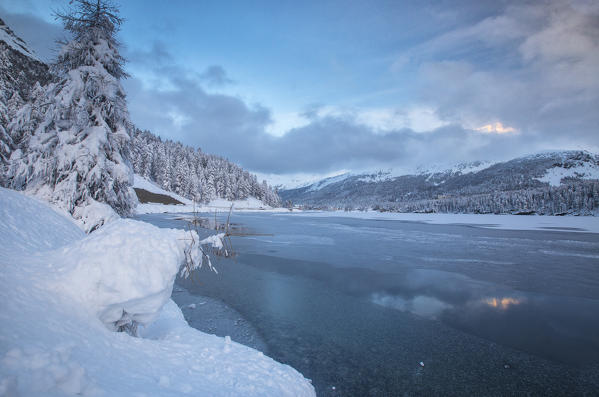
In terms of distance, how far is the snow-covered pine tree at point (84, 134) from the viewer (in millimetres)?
10039

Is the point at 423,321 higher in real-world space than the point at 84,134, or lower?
lower

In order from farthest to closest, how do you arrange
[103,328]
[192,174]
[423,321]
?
[192,174], [423,321], [103,328]

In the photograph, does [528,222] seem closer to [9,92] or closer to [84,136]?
[84,136]

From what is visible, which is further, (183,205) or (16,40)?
(183,205)

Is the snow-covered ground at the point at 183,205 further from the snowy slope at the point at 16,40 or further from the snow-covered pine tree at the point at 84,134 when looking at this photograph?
the snowy slope at the point at 16,40

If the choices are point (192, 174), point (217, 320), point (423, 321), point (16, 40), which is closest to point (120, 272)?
point (217, 320)

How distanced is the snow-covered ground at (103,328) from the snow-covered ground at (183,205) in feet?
52.3

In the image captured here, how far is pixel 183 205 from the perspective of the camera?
228ft

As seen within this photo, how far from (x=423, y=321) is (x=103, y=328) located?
740cm

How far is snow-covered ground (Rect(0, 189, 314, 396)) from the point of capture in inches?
84.0

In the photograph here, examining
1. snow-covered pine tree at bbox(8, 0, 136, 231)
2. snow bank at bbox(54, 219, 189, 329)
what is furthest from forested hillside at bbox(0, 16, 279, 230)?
snow bank at bbox(54, 219, 189, 329)

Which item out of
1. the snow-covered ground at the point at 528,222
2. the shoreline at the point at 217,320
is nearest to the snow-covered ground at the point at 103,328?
the shoreline at the point at 217,320

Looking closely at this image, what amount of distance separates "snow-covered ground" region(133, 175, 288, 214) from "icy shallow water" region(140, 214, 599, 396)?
13.9 meters

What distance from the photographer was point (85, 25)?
1086cm
